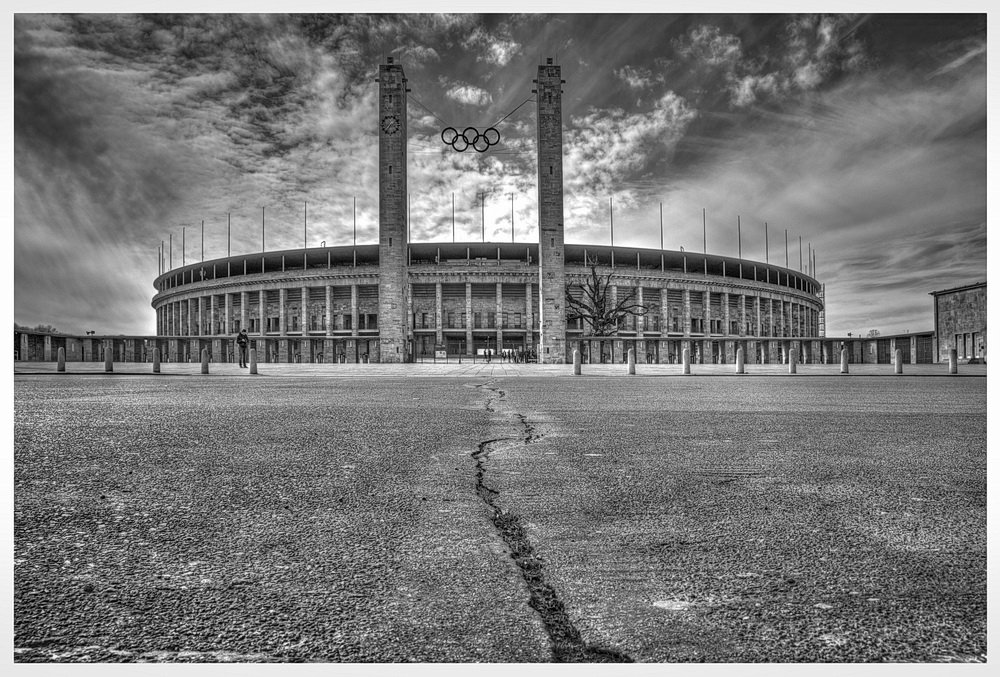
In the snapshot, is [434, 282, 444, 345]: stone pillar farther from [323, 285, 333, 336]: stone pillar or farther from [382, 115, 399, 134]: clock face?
[382, 115, 399, 134]: clock face

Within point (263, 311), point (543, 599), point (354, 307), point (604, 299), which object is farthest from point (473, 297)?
point (543, 599)

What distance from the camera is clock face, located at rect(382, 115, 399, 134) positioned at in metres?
36.9

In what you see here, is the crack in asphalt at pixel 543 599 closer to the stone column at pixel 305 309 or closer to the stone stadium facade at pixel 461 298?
the stone stadium facade at pixel 461 298

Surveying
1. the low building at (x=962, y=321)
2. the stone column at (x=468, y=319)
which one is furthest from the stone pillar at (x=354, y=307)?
the low building at (x=962, y=321)

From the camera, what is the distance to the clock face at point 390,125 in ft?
121

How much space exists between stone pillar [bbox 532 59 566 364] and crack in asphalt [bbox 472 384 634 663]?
111 ft

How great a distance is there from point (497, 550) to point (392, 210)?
121 feet

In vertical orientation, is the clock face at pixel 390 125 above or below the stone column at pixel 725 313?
above

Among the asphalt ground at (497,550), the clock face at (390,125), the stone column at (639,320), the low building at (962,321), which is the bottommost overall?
the asphalt ground at (497,550)

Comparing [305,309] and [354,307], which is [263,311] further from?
[354,307]

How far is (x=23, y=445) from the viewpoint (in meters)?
4.01

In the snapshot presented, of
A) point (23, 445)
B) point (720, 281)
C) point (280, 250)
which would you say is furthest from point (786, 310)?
point (23, 445)

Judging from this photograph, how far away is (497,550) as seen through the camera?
1.94m

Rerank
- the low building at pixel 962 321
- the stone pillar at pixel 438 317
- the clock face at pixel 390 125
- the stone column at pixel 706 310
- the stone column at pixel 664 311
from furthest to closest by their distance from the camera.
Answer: the stone column at pixel 706 310 < the stone column at pixel 664 311 < the stone pillar at pixel 438 317 < the clock face at pixel 390 125 < the low building at pixel 962 321
